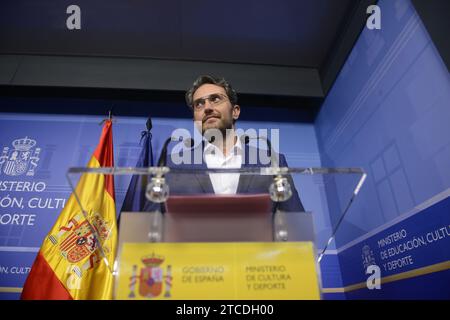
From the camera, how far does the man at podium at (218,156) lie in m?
0.72

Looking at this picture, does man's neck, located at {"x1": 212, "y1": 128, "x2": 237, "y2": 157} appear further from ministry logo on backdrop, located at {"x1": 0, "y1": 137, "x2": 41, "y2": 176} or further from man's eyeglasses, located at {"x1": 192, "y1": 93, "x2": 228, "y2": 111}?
ministry logo on backdrop, located at {"x1": 0, "y1": 137, "x2": 41, "y2": 176}

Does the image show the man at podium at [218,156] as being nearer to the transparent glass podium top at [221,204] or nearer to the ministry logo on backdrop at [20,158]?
the transparent glass podium top at [221,204]

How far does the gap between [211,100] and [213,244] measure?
3.86ft

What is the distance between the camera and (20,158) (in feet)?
7.75

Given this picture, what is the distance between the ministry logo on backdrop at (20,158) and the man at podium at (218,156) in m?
1.43

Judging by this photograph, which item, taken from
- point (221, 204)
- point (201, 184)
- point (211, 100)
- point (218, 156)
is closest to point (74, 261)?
point (218, 156)

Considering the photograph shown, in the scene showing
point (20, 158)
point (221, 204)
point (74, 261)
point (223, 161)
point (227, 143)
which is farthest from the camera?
point (20, 158)

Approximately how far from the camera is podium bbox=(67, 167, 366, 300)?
0.59 meters

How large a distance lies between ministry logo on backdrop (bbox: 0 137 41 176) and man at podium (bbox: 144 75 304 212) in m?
1.43

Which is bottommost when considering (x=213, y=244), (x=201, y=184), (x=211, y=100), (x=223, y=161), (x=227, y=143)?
(x=213, y=244)

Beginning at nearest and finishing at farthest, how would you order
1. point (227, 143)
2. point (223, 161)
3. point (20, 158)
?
point (223, 161), point (227, 143), point (20, 158)

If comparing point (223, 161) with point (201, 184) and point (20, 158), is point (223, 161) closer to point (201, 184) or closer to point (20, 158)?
point (201, 184)

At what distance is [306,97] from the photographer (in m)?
2.67
